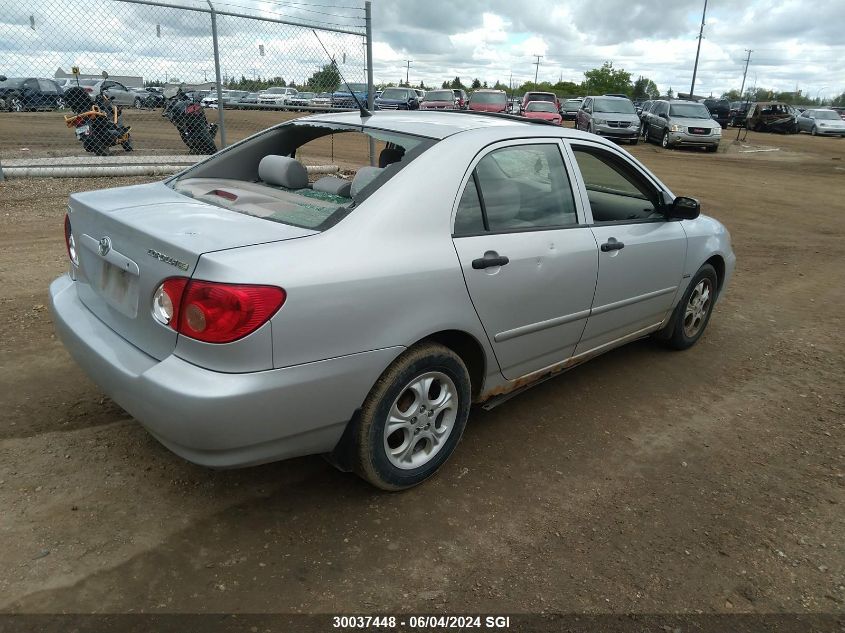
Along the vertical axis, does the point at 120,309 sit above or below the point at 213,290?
below

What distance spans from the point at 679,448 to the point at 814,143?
31636 mm

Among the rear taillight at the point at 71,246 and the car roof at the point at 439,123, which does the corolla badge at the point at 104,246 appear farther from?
the car roof at the point at 439,123

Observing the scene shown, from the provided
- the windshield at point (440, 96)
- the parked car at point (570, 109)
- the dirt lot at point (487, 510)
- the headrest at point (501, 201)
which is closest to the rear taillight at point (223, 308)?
the dirt lot at point (487, 510)

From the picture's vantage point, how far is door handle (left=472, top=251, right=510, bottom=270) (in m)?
2.91

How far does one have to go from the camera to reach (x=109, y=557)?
2473 mm

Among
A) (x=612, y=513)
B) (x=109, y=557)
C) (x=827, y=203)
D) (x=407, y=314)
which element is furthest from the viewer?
(x=827, y=203)

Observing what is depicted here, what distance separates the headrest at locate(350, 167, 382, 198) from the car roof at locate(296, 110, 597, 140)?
1.05 feet

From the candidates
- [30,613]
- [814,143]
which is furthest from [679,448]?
[814,143]

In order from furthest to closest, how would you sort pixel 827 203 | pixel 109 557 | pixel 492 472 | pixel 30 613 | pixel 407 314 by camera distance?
pixel 827 203 < pixel 492 472 < pixel 407 314 < pixel 109 557 < pixel 30 613

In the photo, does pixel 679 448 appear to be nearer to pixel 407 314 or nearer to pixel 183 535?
pixel 407 314

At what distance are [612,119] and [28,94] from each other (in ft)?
70.5

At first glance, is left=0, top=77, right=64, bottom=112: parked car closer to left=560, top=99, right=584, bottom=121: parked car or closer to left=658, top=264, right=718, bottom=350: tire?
left=658, top=264, right=718, bottom=350: tire

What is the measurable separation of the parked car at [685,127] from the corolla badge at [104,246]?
22616 mm

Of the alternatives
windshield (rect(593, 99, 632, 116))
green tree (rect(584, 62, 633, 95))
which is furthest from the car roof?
green tree (rect(584, 62, 633, 95))
